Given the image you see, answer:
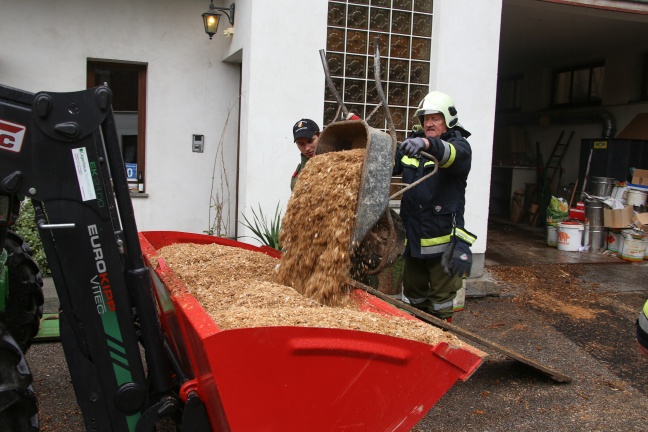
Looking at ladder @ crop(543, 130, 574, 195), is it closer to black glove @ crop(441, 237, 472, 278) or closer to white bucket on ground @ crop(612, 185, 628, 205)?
white bucket on ground @ crop(612, 185, 628, 205)

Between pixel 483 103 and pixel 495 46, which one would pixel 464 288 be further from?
pixel 495 46

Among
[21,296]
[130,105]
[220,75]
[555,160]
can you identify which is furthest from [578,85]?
[21,296]

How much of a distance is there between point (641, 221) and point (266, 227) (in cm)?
579

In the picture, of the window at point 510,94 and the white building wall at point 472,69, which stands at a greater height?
the window at point 510,94

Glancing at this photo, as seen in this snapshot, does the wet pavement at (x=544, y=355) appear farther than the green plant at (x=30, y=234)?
No

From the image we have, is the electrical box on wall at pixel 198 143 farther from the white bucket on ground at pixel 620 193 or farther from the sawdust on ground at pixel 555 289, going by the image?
the white bucket on ground at pixel 620 193

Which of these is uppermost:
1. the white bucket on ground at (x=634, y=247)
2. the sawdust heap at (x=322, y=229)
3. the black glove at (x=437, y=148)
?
the black glove at (x=437, y=148)

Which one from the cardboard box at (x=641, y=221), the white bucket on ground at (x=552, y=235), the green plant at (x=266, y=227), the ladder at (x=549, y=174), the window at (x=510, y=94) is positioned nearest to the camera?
the green plant at (x=266, y=227)

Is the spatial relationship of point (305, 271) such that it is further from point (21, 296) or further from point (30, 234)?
point (30, 234)

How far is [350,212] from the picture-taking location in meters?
3.33

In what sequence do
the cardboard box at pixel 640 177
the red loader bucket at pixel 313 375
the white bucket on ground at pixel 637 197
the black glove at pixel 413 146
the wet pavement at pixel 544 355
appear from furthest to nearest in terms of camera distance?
the cardboard box at pixel 640 177 < the white bucket on ground at pixel 637 197 < the wet pavement at pixel 544 355 < the black glove at pixel 413 146 < the red loader bucket at pixel 313 375

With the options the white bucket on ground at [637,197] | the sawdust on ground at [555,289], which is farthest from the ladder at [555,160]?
the sawdust on ground at [555,289]

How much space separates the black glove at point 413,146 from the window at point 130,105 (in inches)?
182

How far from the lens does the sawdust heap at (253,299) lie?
2486 mm
